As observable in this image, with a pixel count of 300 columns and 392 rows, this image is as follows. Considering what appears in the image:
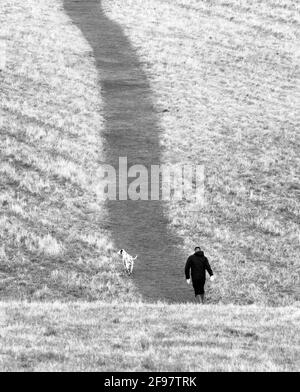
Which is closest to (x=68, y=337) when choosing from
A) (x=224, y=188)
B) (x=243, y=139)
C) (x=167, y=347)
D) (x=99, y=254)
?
(x=167, y=347)

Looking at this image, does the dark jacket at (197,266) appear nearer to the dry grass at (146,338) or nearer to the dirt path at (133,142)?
the dirt path at (133,142)

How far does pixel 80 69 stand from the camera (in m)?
48.2

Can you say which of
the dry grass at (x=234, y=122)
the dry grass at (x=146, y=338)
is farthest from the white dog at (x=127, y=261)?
the dry grass at (x=146, y=338)

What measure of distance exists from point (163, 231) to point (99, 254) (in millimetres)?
3192

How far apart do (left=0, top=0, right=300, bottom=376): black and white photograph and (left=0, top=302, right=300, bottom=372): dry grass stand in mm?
60

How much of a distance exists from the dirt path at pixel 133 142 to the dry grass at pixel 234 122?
0.85 meters

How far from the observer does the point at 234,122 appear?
133 feet

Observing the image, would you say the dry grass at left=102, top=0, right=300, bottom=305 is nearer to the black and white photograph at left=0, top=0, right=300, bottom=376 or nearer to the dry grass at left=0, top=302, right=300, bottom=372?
the black and white photograph at left=0, top=0, right=300, bottom=376

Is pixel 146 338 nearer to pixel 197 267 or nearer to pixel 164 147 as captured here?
pixel 197 267

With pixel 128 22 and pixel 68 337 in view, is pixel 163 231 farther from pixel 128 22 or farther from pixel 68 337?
pixel 128 22

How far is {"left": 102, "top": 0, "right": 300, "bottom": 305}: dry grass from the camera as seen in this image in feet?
83.9

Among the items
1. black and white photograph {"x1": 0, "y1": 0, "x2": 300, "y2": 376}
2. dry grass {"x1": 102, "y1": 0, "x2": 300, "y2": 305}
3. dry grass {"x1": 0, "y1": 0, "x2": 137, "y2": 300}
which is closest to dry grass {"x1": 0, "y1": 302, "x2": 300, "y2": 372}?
black and white photograph {"x1": 0, "y1": 0, "x2": 300, "y2": 376}

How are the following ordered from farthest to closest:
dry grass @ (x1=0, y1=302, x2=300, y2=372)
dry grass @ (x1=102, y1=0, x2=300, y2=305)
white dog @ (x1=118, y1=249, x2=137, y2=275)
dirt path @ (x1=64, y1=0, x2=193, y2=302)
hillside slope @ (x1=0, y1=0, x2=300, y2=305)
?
dry grass @ (x1=102, y1=0, x2=300, y2=305) → hillside slope @ (x1=0, y1=0, x2=300, y2=305) → dirt path @ (x1=64, y1=0, x2=193, y2=302) → white dog @ (x1=118, y1=249, x2=137, y2=275) → dry grass @ (x1=0, y1=302, x2=300, y2=372)

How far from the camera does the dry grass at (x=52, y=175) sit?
→ 22.5 metres
